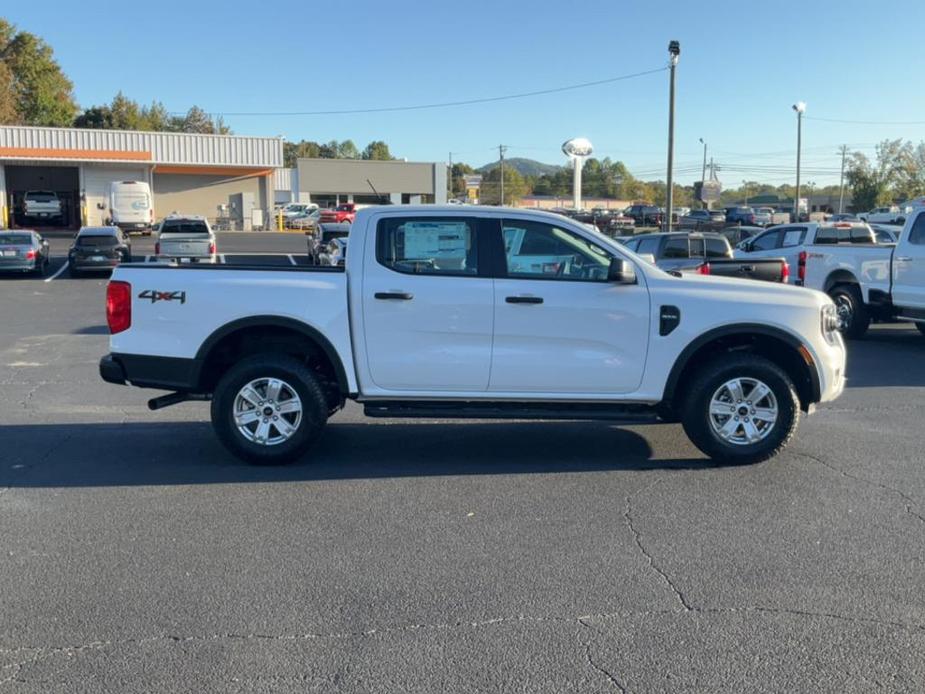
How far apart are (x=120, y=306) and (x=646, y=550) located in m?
4.28

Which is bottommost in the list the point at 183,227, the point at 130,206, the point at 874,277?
the point at 874,277

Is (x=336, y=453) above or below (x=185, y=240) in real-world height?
below

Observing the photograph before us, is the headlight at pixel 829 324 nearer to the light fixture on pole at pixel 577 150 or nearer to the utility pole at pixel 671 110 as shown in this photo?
the utility pole at pixel 671 110

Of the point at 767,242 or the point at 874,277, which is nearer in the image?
the point at 874,277

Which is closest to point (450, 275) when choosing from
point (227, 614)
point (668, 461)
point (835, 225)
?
point (668, 461)

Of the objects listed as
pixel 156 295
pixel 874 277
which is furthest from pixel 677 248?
pixel 156 295

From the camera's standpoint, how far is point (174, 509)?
5898 mm

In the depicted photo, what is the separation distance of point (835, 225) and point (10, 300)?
1839cm

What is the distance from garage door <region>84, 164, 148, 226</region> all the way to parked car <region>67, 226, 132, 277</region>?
79.2ft

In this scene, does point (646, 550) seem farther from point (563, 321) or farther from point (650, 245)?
point (650, 245)

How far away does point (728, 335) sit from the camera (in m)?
6.88

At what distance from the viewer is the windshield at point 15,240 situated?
26234 millimetres

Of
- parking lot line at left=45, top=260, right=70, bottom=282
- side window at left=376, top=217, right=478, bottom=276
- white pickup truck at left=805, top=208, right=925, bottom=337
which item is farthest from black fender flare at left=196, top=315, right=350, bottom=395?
parking lot line at left=45, top=260, right=70, bottom=282

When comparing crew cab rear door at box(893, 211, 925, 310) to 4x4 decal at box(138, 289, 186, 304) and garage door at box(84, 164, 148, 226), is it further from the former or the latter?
garage door at box(84, 164, 148, 226)
